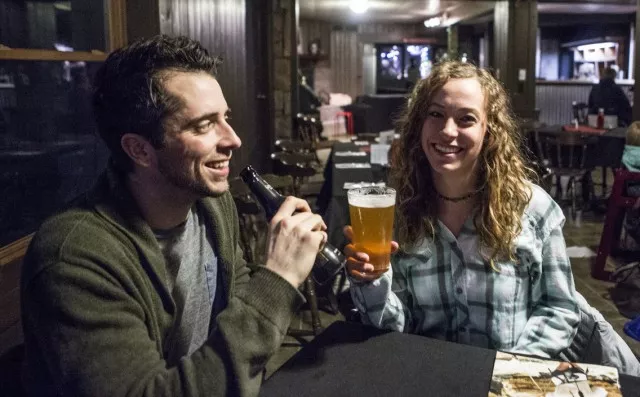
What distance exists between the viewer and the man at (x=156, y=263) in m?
1.00

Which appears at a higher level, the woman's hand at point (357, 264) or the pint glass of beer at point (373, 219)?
the pint glass of beer at point (373, 219)

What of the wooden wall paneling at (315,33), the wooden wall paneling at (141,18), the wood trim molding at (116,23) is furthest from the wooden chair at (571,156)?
the wooden wall paneling at (315,33)

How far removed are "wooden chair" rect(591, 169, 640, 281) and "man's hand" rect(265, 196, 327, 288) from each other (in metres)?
3.80

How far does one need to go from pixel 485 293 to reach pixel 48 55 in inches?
67.7


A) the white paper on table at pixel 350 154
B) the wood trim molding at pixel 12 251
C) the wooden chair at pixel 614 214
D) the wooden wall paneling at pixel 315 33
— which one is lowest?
the wooden chair at pixel 614 214

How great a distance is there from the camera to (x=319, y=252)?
139cm

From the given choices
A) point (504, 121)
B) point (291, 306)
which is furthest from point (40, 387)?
point (504, 121)

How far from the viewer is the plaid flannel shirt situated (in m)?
1.50

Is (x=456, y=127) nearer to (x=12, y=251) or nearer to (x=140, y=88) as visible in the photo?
(x=140, y=88)

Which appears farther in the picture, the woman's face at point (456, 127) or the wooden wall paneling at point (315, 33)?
the wooden wall paneling at point (315, 33)

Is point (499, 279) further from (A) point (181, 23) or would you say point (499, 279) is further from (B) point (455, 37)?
(B) point (455, 37)

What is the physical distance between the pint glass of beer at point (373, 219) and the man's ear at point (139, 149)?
17.3 inches

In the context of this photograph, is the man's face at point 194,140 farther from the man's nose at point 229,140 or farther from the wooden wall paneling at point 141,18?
the wooden wall paneling at point 141,18

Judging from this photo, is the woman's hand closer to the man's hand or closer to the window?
the man's hand
